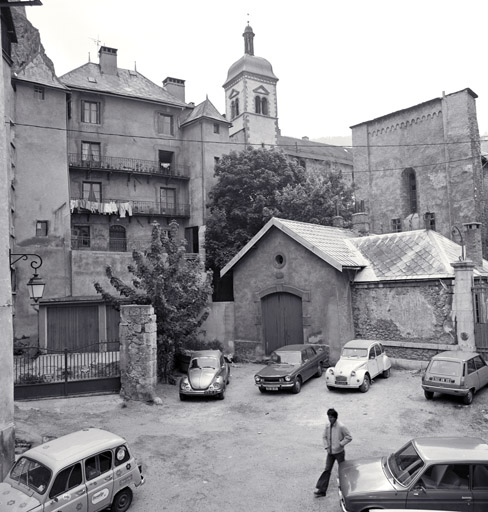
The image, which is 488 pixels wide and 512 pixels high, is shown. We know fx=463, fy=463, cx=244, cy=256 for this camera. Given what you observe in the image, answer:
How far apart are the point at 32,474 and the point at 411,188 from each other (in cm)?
3550

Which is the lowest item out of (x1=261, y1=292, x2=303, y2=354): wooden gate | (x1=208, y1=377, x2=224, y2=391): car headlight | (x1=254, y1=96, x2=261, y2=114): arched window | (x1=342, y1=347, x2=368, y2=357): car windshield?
(x1=208, y1=377, x2=224, y2=391): car headlight

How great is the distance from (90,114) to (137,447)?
28.0 m

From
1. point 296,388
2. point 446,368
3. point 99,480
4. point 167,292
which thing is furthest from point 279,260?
point 99,480

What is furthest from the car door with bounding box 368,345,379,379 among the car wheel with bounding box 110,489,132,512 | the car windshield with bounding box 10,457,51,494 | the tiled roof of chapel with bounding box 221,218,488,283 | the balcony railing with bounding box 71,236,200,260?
the balcony railing with bounding box 71,236,200,260

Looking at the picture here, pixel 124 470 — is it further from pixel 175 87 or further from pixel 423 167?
pixel 175 87

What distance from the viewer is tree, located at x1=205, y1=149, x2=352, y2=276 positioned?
3022 cm

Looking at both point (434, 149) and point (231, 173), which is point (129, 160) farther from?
point (434, 149)

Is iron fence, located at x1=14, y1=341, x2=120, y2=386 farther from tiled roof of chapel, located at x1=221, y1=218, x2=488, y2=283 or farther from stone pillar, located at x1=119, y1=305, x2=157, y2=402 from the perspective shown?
tiled roof of chapel, located at x1=221, y1=218, x2=488, y2=283

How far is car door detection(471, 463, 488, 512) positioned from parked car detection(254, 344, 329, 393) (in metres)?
9.12

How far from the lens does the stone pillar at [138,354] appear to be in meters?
15.9

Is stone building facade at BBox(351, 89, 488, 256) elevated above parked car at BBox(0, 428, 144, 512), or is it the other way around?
stone building facade at BBox(351, 89, 488, 256)

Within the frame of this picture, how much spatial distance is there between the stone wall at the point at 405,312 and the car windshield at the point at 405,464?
10.8m

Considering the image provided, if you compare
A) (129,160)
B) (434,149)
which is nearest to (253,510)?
(129,160)

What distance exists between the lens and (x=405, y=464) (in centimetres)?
795
